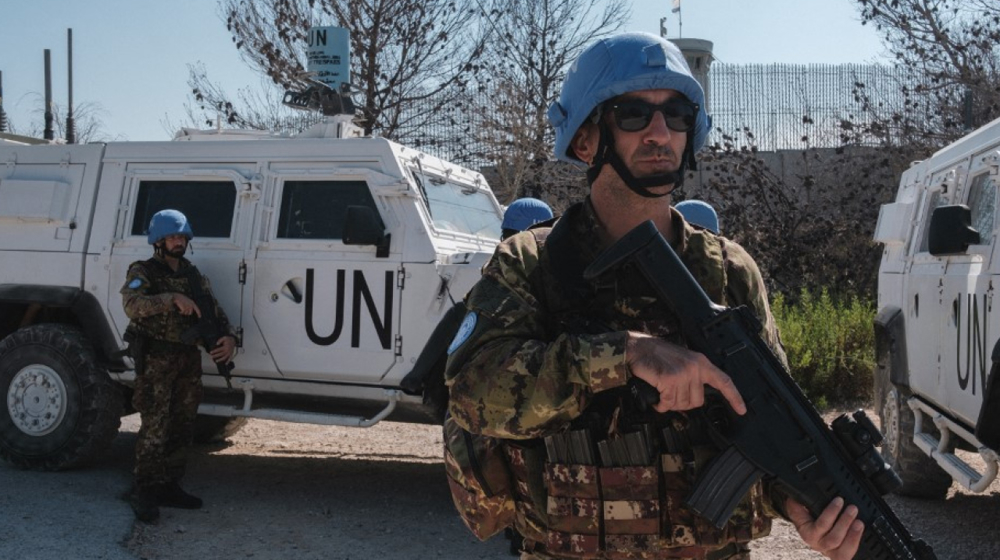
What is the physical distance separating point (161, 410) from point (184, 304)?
2.06ft

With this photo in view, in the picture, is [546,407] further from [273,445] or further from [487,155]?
[487,155]

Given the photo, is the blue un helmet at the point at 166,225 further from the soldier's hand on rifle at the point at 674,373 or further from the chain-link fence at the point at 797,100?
the chain-link fence at the point at 797,100

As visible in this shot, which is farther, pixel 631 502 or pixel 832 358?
pixel 832 358

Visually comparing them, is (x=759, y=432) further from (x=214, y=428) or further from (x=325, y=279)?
(x=214, y=428)

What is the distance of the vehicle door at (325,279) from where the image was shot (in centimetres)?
617

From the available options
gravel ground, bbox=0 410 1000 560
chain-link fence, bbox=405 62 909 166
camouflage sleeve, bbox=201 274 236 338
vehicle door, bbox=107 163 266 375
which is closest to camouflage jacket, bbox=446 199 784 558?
gravel ground, bbox=0 410 1000 560

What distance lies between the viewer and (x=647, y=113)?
1931 mm

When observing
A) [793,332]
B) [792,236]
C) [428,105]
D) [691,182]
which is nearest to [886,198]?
[792,236]

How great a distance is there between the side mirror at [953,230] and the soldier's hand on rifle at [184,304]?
3935mm

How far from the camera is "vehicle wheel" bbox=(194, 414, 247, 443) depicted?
7988 millimetres

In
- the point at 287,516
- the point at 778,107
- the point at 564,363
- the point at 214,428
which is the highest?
the point at 778,107

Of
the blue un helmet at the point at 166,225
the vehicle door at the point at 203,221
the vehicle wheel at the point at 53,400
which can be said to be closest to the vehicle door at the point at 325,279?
the vehicle door at the point at 203,221

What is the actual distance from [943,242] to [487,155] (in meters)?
9.30

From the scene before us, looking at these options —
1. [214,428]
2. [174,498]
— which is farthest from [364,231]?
[214,428]
